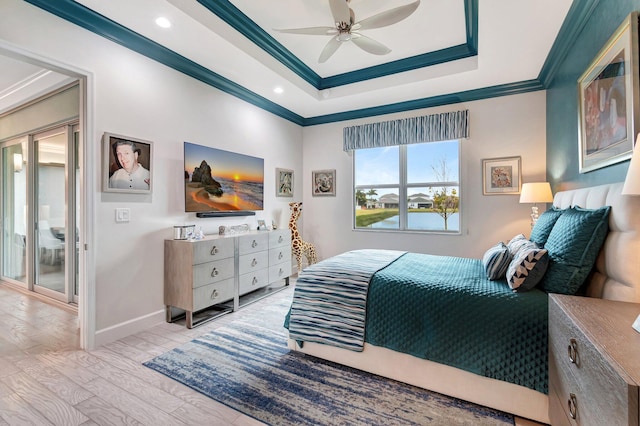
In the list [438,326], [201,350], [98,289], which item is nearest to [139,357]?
[201,350]

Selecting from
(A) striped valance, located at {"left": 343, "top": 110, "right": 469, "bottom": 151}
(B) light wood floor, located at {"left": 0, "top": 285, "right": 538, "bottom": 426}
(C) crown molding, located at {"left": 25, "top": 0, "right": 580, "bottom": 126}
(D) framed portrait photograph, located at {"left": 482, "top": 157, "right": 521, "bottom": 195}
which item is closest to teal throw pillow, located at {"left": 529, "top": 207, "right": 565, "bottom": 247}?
(B) light wood floor, located at {"left": 0, "top": 285, "right": 538, "bottom": 426}

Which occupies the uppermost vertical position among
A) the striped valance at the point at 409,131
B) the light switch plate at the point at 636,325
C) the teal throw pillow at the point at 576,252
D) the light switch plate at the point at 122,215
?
the striped valance at the point at 409,131

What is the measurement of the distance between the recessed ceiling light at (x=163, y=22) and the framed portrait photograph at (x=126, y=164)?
39.5 inches

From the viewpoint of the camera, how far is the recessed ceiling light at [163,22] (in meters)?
2.43

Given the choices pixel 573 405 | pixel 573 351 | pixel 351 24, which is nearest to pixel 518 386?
pixel 573 405

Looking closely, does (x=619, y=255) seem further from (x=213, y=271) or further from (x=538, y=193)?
(x=213, y=271)

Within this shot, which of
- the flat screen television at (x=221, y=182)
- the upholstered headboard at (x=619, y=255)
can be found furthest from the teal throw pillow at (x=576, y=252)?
the flat screen television at (x=221, y=182)

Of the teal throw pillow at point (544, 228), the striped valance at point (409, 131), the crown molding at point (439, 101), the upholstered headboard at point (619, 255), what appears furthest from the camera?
the striped valance at point (409, 131)

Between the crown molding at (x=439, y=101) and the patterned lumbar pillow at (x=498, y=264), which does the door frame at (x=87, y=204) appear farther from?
the crown molding at (x=439, y=101)

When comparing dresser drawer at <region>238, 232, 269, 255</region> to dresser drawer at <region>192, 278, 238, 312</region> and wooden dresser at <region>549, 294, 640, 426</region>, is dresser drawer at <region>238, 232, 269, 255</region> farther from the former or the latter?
wooden dresser at <region>549, 294, 640, 426</region>

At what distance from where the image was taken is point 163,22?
2471 mm

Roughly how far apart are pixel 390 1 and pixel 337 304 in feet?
8.74

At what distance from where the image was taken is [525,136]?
3682 millimetres

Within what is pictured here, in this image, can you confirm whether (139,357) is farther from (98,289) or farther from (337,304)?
(337,304)
